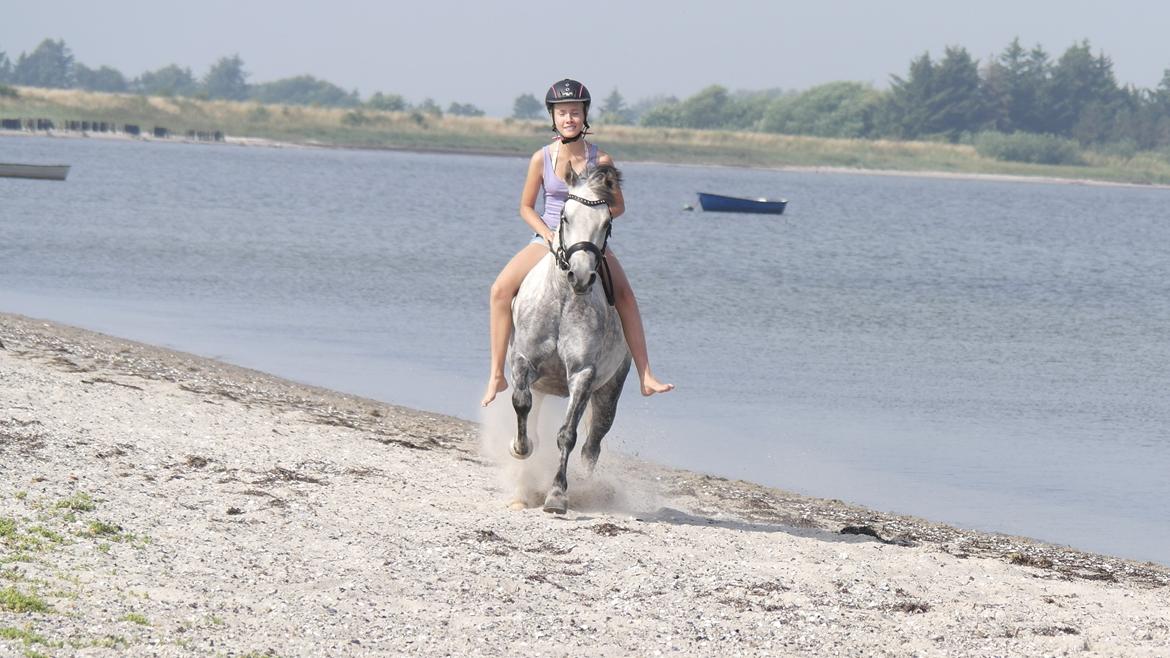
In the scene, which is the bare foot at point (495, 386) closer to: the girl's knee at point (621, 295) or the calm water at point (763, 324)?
the girl's knee at point (621, 295)

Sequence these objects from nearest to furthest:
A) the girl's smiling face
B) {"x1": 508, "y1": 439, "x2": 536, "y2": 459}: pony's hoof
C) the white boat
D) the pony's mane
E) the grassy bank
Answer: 1. the pony's mane
2. the girl's smiling face
3. {"x1": 508, "y1": 439, "x2": 536, "y2": 459}: pony's hoof
4. the white boat
5. the grassy bank

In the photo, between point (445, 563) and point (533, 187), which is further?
→ point (533, 187)

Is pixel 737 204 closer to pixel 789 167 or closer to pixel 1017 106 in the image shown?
pixel 789 167

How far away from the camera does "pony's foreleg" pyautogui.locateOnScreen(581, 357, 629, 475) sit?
39.5 ft

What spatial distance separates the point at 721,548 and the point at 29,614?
15.8 ft

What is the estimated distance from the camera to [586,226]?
10.8 m

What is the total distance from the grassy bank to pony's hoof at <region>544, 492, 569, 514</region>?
482 ft

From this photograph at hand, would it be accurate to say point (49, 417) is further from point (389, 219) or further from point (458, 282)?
point (389, 219)

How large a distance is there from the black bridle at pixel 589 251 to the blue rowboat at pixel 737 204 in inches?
2550

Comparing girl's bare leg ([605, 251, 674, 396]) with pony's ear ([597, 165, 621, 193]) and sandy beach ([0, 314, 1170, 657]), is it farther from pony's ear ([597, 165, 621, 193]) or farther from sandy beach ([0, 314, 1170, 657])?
sandy beach ([0, 314, 1170, 657])

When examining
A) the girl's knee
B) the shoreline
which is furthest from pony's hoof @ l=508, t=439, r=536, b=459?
the shoreline

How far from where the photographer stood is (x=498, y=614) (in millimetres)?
8547

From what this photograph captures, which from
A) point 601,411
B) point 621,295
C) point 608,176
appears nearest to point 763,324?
point 601,411

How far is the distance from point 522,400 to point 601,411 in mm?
958
